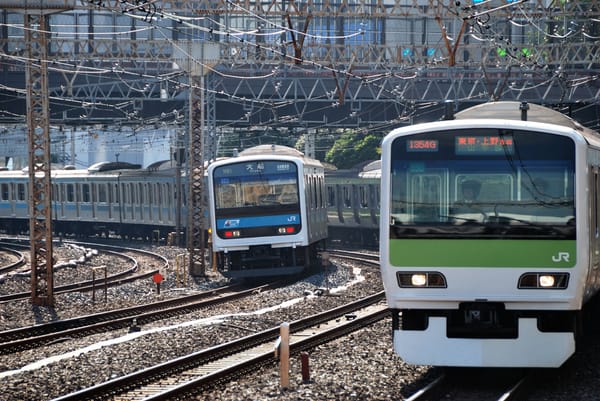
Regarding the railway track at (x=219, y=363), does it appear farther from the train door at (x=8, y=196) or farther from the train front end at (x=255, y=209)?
the train door at (x=8, y=196)

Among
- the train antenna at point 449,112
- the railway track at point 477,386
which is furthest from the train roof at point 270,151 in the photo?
the railway track at point 477,386

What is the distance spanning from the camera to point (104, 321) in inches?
663

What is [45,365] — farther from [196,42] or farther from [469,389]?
[196,42]

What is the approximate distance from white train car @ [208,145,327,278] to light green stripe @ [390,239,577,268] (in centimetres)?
1312

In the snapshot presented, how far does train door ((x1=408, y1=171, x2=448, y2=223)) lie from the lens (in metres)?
10.1

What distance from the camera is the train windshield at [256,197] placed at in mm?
23094

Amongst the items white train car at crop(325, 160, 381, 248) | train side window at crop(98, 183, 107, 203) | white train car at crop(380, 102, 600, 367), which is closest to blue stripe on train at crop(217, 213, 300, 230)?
white train car at crop(325, 160, 381, 248)

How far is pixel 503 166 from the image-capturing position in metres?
10.1

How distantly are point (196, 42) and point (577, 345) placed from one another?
16.9 metres

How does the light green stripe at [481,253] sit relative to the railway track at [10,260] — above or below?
above

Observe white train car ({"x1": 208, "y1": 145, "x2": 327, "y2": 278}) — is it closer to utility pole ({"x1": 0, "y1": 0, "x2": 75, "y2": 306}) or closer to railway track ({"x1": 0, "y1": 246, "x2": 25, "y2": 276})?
utility pole ({"x1": 0, "y1": 0, "x2": 75, "y2": 306})

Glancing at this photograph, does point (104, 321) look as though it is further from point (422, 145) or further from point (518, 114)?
point (422, 145)

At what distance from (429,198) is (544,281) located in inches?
48.7

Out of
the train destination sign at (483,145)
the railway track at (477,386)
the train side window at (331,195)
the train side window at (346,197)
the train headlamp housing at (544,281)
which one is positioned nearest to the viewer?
the railway track at (477,386)
